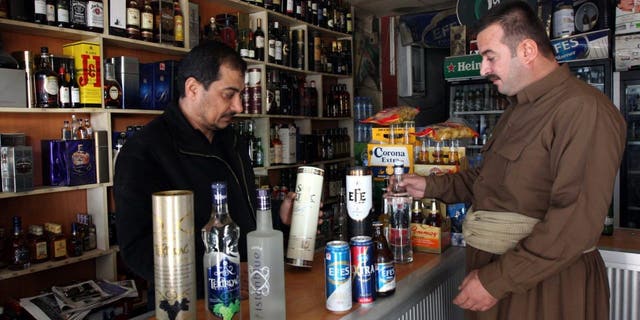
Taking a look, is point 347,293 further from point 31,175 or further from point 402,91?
point 402,91

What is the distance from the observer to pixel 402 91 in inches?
237

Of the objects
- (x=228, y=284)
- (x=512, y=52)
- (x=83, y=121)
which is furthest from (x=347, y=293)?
(x=83, y=121)

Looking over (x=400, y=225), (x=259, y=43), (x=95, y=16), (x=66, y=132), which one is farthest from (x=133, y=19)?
(x=400, y=225)

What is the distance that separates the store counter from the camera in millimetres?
1335

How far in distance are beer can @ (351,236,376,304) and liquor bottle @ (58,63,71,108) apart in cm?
213

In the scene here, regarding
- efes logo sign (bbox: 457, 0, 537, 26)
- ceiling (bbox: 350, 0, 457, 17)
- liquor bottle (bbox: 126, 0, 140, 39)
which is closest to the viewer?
liquor bottle (bbox: 126, 0, 140, 39)

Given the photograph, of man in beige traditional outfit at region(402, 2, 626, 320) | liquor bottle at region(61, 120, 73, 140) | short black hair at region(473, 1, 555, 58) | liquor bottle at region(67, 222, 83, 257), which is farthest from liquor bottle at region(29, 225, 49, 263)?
short black hair at region(473, 1, 555, 58)

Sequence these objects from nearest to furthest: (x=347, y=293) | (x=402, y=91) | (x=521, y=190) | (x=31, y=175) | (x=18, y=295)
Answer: (x=347, y=293) → (x=521, y=190) → (x=31, y=175) → (x=18, y=295) → (x=402, y=91)

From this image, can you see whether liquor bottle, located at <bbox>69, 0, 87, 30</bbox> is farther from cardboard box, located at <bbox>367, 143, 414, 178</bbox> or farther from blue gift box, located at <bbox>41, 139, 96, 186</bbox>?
cardboard box, located at <bbox>367, 143, 414, 178</bbox>

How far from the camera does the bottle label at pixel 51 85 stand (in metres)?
2.69

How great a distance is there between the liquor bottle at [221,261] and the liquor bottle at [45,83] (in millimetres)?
2063

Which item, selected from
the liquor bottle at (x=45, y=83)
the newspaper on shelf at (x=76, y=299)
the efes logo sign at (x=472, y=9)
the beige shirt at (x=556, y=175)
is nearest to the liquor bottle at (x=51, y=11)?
the liquor bottle at (x=45, y=83)

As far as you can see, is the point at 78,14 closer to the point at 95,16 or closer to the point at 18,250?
the point at 95,16

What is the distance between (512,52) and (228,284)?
46.3 inches
